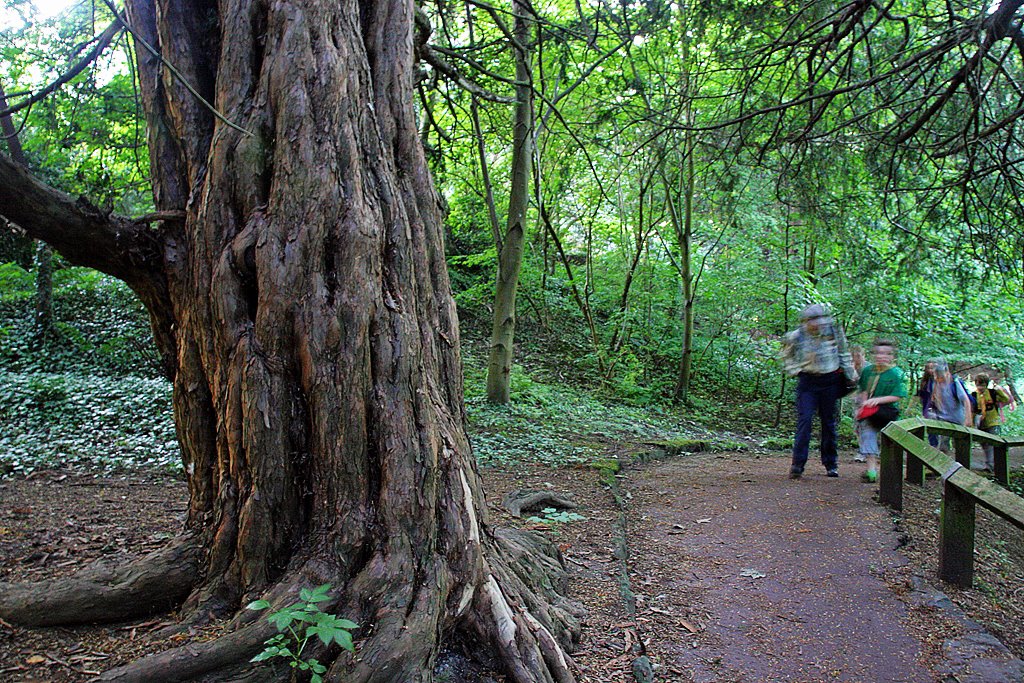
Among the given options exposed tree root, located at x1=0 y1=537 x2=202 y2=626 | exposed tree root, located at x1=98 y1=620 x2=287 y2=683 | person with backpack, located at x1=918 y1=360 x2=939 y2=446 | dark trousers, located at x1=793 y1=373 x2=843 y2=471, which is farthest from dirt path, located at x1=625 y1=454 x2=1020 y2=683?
person with backpack, located at x1=918 y1=360 x2=939 y2=446

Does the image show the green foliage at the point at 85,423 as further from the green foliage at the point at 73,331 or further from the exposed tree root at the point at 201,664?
the exposed tree root at the point at 201,664

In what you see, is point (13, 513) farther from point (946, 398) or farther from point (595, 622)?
point (946, 398)

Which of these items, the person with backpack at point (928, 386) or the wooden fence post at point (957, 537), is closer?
the wooden fence post at point (957, 537)

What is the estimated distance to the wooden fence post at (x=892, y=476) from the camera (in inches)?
263

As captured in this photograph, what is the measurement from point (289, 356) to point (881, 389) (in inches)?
270

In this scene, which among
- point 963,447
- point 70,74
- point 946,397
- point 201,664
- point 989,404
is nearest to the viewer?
point 201,664

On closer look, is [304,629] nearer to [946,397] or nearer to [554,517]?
[554,517]

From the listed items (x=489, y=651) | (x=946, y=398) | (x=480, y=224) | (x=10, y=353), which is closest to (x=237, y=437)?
(x=489, y=651)

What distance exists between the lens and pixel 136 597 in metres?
3.14

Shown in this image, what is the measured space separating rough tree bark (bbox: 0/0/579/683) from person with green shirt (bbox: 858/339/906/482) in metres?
5.77

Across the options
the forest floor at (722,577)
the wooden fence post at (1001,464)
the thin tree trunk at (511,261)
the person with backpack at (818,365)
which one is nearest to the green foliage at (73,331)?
the forest floor at (722,577)

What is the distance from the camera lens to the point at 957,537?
4969 mm

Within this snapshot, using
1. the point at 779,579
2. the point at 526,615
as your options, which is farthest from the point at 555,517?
the point at 526,615

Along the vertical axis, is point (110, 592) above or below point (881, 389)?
below
